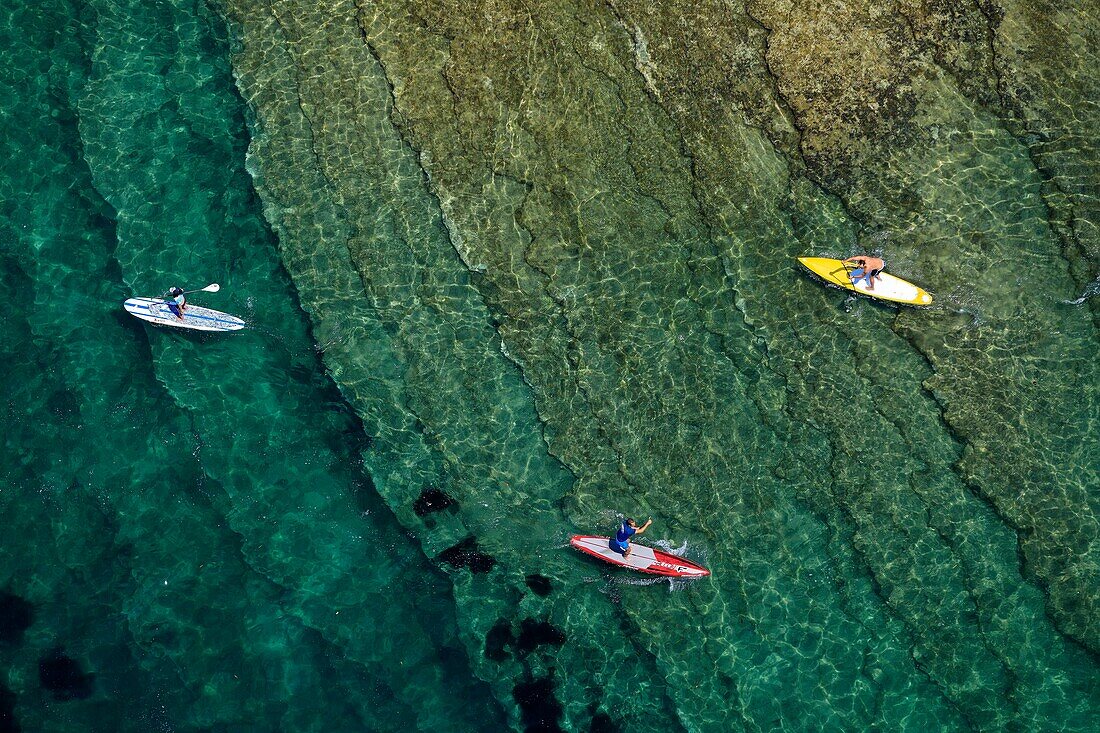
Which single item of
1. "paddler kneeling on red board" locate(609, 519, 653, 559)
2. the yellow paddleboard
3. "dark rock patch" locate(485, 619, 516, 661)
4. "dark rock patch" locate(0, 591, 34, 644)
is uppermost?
the yellow paddleboard

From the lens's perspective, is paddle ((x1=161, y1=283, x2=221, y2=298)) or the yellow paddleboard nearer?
the yellow paddleboard

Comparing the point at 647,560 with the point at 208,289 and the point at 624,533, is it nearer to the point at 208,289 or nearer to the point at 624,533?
the point at 624,533

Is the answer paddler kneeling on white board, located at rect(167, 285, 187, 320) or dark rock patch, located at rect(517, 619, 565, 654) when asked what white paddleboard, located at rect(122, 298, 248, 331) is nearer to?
paddler kneeling on white board, located at rect(167, 285, 187, 320)

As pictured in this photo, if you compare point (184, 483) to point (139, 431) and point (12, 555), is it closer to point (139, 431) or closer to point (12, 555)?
point (139, 431)

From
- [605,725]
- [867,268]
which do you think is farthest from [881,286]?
[605,725]

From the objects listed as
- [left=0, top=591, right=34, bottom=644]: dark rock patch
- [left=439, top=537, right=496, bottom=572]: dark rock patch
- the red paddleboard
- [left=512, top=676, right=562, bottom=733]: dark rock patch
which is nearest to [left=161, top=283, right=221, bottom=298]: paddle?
[left=0, top=591, right=34, bottom=644]: dark rock patch

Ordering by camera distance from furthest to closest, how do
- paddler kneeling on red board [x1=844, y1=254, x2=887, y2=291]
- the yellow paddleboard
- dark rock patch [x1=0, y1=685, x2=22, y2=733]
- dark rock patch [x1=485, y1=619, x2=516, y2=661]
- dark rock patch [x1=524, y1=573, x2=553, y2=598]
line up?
the yellow paddleboard < paddler kneeling on red board [x1=844, y1=254, x2=887, y2=291] < dark rock patch [x1=524, y1=573, x2=553, y2=598] < dark rock patch [x1=485, y1=619, x2=516, y2=661] < dark rock patch [x1=0, y1=685, x2=22, y2=733]
